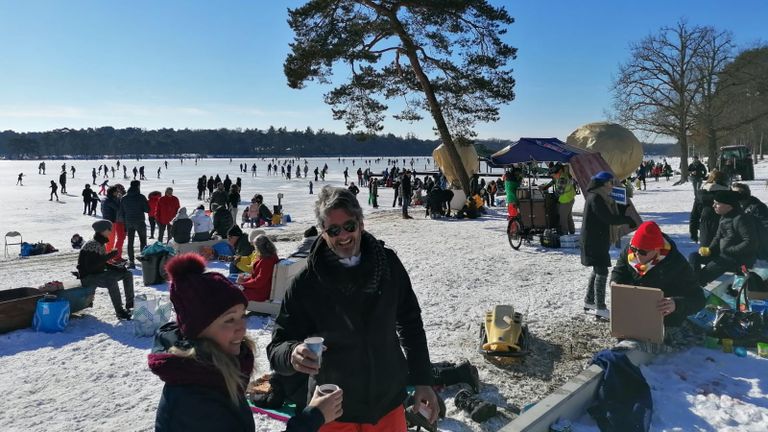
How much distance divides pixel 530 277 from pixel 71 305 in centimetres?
663

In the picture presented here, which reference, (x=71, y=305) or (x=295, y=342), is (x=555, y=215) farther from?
(x=295, y=342)

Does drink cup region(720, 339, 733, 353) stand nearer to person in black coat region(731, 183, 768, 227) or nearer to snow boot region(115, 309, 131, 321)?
person in black coat region(731, 183, 768, 227)

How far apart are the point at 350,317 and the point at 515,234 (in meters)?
9.42

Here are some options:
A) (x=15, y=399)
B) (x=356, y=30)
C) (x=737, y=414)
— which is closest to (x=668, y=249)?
(x=737, y=414)

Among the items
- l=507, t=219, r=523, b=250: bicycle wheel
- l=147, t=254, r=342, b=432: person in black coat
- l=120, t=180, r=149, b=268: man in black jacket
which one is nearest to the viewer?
l=147, t=254, r=342, b=432: person in black coat

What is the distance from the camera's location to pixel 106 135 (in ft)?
534

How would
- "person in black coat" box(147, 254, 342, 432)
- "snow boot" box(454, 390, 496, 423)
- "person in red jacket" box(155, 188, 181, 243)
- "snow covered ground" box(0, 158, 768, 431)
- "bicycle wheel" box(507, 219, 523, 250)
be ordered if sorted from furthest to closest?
"person in red jacket" box(155, 188, 181, 243)
"bicycle wheel" box(507, 219, 523, 250)
"snow covered ground" box(0, 158, 768, 431)
"snow boot" box(454, 390, 496, 423)
"person in black coat" box(147, 254, 342, 432)

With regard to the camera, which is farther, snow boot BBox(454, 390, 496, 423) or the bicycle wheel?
the bicycle wheel

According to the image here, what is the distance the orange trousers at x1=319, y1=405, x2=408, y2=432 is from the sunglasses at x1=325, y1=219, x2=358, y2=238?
80 centimetres

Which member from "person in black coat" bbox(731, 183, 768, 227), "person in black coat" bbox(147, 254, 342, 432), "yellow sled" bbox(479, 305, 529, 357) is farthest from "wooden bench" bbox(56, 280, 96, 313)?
"person in black coat" bbox(731, 183, 768, 227)

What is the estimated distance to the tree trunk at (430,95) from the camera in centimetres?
Result: 1728

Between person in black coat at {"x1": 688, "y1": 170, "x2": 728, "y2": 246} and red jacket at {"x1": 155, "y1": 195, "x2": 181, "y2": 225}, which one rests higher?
person in black coat at {"x1": 688, "y1": 170, "x2": 728, "y2": 246}


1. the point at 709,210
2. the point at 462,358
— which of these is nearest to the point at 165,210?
the point at 462,358

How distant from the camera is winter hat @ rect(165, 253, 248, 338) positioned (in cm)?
170
